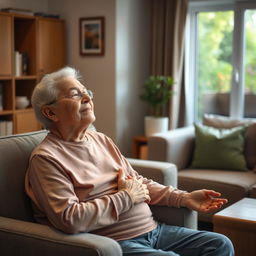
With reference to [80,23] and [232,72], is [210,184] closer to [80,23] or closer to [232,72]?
[232,72]

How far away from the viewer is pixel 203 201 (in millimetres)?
2223

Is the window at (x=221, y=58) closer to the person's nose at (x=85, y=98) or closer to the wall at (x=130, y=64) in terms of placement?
the wall at (x=130, y=64)

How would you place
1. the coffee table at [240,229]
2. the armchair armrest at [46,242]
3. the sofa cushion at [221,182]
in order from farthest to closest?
the sofa cushion at [221,182]
the coffee table at [240,229]
the armchair armrest at [46,242]

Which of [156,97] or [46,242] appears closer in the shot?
[46,242]

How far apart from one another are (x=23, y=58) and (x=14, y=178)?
2863mm

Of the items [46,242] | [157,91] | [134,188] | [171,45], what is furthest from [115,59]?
[46,242]

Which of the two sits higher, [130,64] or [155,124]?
[130,64]

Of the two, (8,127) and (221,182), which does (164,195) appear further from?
(8,127)

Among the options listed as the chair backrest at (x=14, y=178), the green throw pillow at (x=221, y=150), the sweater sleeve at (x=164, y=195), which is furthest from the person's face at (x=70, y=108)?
the green throw pillow at (x=221, y=150)

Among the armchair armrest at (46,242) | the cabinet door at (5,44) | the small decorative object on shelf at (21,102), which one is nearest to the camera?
the armchair armrest at (46,242)

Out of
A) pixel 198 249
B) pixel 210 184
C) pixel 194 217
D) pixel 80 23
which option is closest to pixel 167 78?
pixel 80 23

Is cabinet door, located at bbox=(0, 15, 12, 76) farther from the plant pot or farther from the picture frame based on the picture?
the plant pot

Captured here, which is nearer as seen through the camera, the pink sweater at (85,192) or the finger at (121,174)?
the pink sweater at (85,192)

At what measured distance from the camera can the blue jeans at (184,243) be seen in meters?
2.03
